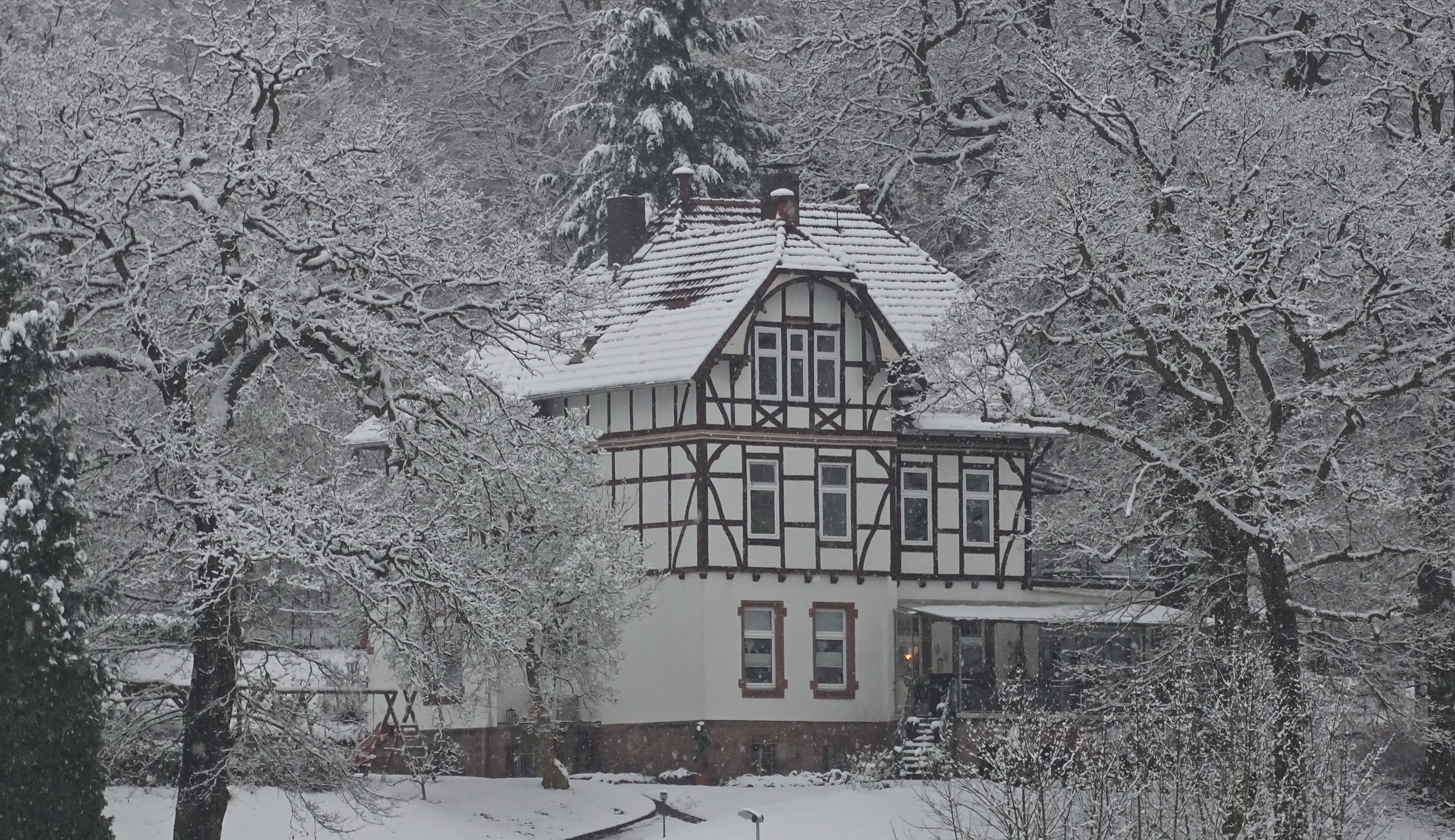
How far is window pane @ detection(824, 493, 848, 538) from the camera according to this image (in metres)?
41.0

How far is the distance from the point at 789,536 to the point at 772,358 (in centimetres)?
306

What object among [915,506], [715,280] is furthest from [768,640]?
[715,280]

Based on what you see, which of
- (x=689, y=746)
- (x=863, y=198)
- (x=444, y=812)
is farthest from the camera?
(x=863, y=198)

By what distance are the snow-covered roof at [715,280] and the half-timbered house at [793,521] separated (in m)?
0.07

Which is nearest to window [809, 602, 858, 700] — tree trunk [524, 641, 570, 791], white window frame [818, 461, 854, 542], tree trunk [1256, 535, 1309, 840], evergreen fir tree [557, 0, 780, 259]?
white window frame [818, 461, 854, 542]

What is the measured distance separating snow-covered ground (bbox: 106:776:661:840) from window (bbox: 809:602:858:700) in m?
3.75

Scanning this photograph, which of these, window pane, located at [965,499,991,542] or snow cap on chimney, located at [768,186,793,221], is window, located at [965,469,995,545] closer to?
window pane, located at [965,499,991,542]

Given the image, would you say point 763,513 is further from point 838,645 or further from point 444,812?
point 444,812

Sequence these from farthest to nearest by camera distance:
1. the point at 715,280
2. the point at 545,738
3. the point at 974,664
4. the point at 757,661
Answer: the point at 715,280
the point at 974,664
the point at 757,661
the point at 545,738

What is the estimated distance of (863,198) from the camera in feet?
149

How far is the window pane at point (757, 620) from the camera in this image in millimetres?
40156

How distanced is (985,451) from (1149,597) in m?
4.14

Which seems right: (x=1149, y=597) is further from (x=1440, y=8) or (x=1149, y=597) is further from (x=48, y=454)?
(x=48, y=454)

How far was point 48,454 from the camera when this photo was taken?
2045 centimetres
